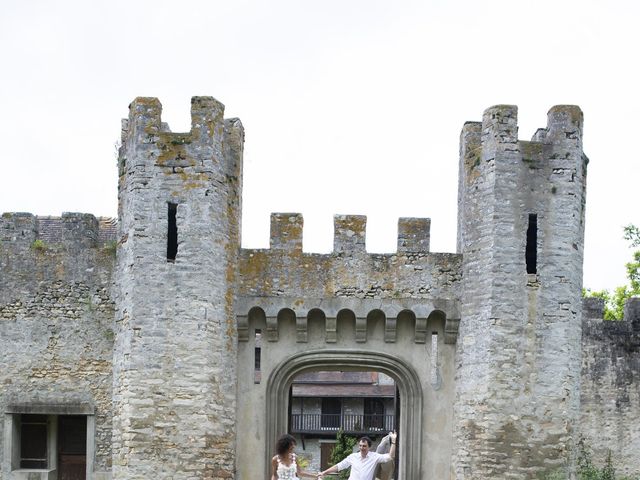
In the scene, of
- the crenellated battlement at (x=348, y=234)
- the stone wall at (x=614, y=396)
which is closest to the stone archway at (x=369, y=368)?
the crenellated battlement at (x=348, y=234)

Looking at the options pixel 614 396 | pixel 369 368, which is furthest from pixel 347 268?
pixel 614 396

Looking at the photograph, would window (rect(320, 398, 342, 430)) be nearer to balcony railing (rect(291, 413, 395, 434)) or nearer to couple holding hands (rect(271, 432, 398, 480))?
balcony railing (rect(291, 413, 395, 434))

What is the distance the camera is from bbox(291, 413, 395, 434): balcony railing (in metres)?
37.8

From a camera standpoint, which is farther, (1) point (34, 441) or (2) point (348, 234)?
(1) point (34, 441)

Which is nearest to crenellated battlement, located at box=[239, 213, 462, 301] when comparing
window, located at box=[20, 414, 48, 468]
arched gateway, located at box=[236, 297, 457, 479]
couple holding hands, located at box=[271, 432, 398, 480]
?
arched gateway, located at box=[236, 297, 457, 479]

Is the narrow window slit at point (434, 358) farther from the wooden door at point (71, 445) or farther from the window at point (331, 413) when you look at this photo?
the window at point (331, 413)

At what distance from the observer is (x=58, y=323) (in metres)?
15.3

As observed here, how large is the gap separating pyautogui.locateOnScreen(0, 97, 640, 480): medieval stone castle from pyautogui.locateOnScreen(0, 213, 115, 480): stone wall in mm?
23

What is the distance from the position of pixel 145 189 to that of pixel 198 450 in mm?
3789

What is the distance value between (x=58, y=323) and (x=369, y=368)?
4.82 metres

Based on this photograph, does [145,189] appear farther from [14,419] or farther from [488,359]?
[488,359]

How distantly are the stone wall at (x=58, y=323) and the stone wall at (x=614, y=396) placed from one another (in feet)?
28.4

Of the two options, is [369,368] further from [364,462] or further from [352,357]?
[364,462]

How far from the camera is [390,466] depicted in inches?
553
